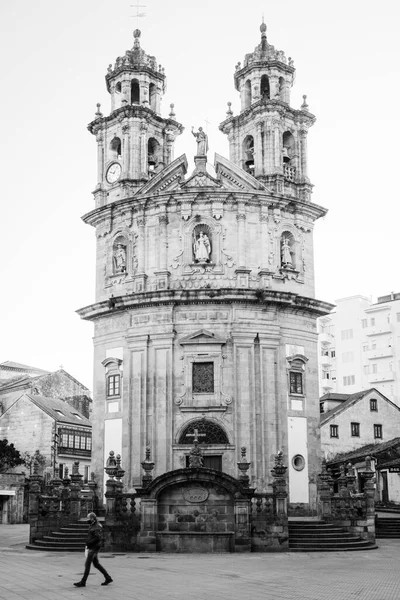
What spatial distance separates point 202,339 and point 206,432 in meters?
4.18

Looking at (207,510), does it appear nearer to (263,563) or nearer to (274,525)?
(274,525)

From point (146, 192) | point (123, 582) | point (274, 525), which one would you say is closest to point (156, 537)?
point (274, 525)

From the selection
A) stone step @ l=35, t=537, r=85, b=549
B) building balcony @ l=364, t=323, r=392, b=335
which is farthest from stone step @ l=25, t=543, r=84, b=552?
building balcony @ l=364, t=323, r=392, b=335

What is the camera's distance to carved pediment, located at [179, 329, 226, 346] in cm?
3806

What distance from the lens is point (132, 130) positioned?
43.1 metres

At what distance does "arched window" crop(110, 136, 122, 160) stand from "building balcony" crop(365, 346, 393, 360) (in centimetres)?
4591

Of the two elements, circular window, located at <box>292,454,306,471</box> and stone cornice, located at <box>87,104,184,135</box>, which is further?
stone cornice, located at <box>87,104,184,135</box>

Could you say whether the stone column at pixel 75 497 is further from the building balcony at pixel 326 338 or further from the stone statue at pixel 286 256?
the building balcony at pixel 326 338

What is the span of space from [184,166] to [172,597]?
88.2ft

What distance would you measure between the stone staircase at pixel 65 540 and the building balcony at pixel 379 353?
177 ft

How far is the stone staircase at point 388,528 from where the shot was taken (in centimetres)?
3662

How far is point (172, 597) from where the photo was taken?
59.4ft

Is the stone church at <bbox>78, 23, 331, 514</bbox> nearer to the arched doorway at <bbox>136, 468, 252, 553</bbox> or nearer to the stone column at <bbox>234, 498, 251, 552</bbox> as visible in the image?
the arched doorway at <bbox>136, 468, 252, 553</bbox>

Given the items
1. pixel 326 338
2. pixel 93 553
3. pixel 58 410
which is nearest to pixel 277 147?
pixel 93 553
